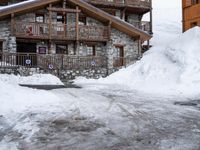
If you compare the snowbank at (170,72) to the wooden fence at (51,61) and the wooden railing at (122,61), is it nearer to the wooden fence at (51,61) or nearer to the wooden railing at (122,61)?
the wooden fence at (51,61)

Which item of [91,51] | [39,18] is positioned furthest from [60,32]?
[91,51]

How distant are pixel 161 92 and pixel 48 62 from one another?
30.0 feet

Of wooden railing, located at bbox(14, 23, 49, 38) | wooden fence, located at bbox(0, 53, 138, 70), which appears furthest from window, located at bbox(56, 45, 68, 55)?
wooden fence, located at bbox(0, 53, 138, 70)

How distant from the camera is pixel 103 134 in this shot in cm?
784

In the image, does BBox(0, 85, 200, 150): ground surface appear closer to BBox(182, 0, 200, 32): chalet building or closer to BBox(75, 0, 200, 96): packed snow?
BBox(75, 0, 200, 96): packed snow

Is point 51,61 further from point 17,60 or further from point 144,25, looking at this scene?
point 144,25

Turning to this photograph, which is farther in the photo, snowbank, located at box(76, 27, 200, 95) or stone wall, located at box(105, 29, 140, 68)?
stone wall, located at box(105, 29, 140, 68)

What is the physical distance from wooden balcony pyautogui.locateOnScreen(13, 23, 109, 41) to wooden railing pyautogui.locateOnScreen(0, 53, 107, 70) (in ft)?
5.90

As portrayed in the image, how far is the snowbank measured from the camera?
17.4 meters

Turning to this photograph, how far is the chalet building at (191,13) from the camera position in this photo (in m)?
26.3

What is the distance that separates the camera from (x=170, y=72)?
1973cm

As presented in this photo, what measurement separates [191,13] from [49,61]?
40.3 feet

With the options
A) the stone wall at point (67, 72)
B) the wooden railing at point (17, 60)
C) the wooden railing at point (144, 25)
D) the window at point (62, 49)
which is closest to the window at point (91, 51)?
the window at point (62, 49)

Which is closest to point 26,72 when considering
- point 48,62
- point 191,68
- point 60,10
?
point 48,62
